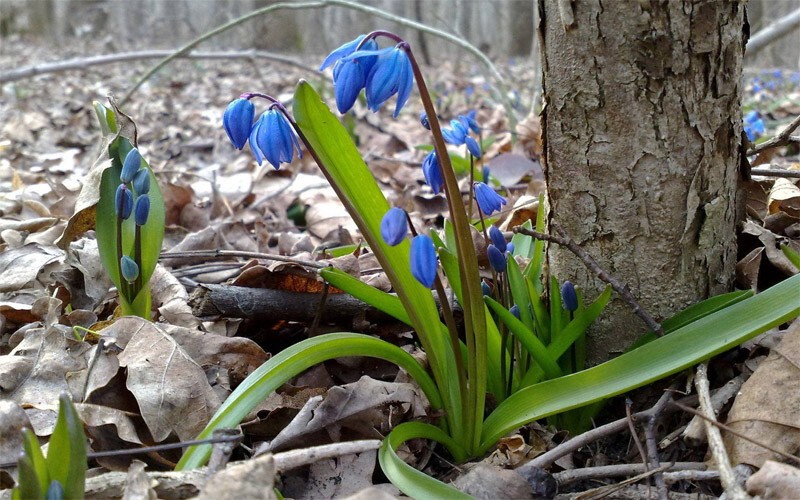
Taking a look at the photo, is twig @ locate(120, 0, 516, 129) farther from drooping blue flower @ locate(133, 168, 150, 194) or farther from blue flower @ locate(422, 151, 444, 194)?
blue flower @ locate(422, 151, 444, 194)

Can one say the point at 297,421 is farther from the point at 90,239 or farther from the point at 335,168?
the point at 90,239

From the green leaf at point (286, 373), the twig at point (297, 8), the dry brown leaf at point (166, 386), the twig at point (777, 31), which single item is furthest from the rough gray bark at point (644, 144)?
the twig at point (777, 31)

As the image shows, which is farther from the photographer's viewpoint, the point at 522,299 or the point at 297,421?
the point at 522,299

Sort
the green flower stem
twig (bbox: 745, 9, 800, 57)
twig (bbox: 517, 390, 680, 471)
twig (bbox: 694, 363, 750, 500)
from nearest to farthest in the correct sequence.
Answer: twig (bbox: 694, 363, 750, 500) → the green flower stem → twig (bbox: 517, 390, 680, 471) → twig (bbox: 745, 9, 800, 57)

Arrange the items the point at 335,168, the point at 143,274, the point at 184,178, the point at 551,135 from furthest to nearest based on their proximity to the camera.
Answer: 1. the point at 184,178
2. the point at 143,274
3. the point at 551,135
4. the point at 335,168

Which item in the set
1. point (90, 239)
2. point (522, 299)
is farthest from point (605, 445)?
point (90, 239)

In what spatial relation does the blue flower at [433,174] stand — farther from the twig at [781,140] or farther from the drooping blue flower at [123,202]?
the twig at [781,140]

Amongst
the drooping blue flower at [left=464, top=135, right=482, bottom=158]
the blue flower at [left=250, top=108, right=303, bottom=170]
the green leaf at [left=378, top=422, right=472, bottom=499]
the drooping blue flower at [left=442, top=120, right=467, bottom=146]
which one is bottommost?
the green leaf at [left=378, top=422, right=472, bottom=499]

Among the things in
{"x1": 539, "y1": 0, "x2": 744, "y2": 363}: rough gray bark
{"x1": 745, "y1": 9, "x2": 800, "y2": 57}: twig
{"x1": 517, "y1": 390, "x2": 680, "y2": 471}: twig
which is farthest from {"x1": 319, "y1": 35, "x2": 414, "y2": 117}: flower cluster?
{"x1": 745, "y1": 9, "x2": 800, "y2": 57}: twig
